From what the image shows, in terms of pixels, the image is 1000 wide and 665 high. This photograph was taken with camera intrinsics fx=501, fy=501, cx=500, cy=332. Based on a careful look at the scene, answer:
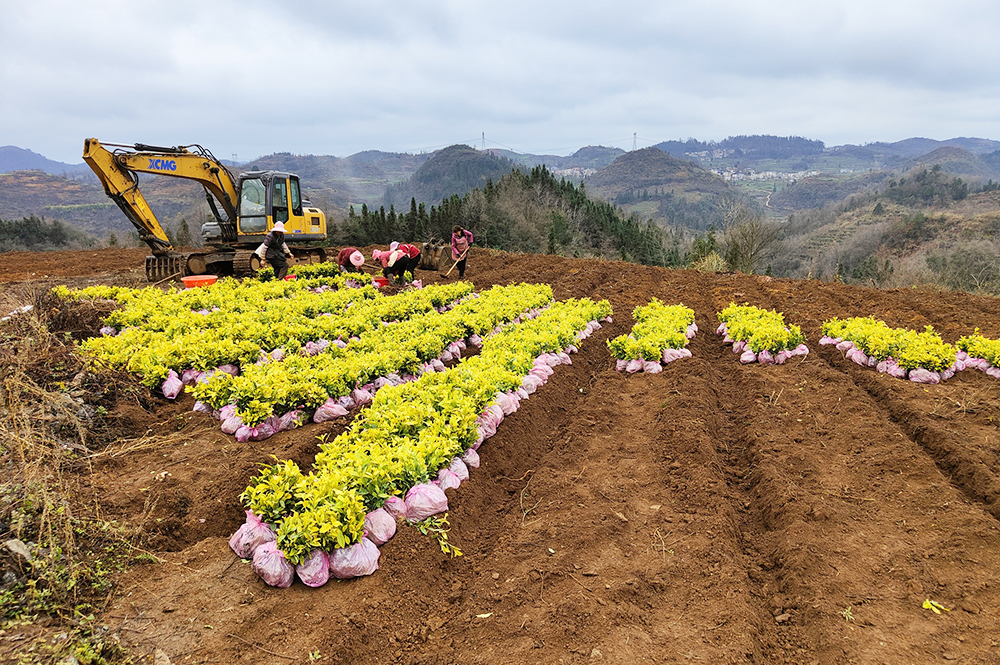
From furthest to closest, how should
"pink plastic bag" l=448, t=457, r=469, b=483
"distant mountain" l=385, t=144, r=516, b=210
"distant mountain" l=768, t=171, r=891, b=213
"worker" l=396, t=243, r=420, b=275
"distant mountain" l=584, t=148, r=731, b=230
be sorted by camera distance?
"distant mountain" l=768, t=171, r=891, b=213
"distant mountain" l=584, t=148, r=731, b=230
"distant mountain" l=385, t=144, r=516, b=210
"worker" l=396, t=243, r=420, b=275
"pink plastic bag" l=448, t=457, r=469, b=483

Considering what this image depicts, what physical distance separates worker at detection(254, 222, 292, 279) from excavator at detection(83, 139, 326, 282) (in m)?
1.31

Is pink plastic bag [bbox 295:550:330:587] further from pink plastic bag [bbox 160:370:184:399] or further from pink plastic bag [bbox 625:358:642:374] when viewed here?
pink plastic bag [bbox 625:358:642:374]

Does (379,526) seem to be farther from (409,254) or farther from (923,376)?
(409,254)

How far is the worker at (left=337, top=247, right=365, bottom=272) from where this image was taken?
16.5m

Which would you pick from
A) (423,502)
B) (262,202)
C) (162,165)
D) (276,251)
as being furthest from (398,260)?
(423,502)

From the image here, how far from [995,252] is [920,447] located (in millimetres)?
47682

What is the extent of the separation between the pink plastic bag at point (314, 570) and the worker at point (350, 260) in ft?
44.2

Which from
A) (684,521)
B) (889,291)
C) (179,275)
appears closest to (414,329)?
(684,521)

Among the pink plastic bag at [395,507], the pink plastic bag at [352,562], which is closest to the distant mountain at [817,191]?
the pink plastic bag at [395,507]

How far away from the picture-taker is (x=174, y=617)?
11.7ft

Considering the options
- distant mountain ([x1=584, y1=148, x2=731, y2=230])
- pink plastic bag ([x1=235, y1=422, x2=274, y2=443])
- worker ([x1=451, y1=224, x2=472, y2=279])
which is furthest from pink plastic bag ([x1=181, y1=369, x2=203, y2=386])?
distant mountain ([x1=584, y1=148, x2=731, y2=230])

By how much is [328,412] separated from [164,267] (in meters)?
12.1

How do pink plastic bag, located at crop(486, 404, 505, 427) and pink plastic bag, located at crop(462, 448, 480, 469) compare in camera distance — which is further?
pink plastic bag, located at crop(486, 404, 505, 427)

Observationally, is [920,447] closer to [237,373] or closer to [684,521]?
[684,521]
